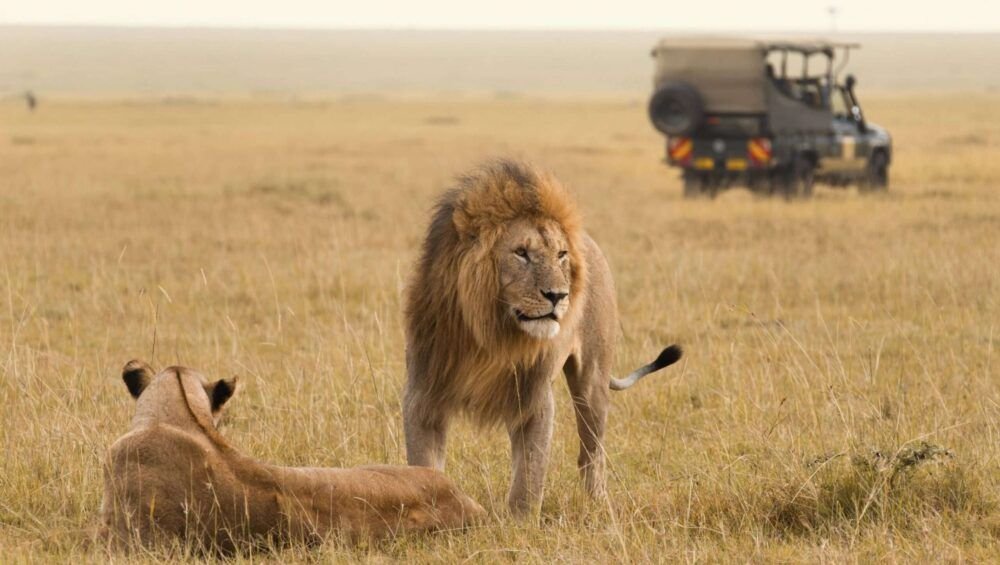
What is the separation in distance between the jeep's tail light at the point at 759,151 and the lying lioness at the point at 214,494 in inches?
617

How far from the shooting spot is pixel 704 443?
6.06m

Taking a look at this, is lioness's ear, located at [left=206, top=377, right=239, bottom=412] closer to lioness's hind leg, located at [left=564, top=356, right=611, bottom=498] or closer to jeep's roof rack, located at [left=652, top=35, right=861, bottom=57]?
lioness's hind leg, located at [left=564, top=356, right=611, bottom=498]

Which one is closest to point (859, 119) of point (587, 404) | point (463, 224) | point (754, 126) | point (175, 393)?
point (754, 126)

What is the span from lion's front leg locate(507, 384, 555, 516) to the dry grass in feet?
0.31

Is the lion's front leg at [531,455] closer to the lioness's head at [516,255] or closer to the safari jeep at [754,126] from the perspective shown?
the lioness's head at [516,255]

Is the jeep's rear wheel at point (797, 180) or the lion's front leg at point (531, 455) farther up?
the lion's front leg at point (531, 455)

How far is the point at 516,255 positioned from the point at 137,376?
1.26 m

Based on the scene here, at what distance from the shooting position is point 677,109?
19281mm

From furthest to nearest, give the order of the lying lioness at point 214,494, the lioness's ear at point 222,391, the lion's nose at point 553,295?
the lion's nose at point 553,295
the lioness's ear at point 222,391
the lying lioness at point 214,494

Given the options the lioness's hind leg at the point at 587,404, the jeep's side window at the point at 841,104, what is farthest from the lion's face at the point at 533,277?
the jeep's side window at the point at 841,104

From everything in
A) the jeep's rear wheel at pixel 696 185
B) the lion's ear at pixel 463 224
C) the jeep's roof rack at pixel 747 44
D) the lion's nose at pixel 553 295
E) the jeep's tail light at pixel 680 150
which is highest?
the lion's ear at pixel 463 224

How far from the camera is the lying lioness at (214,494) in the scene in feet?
12.9

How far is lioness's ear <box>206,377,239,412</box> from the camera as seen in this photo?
A: 14.1 ft

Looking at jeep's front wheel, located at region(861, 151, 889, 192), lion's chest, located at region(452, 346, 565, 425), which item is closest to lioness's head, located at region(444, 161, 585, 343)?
lion's chest, located at region(452, 346, 565, 425)
